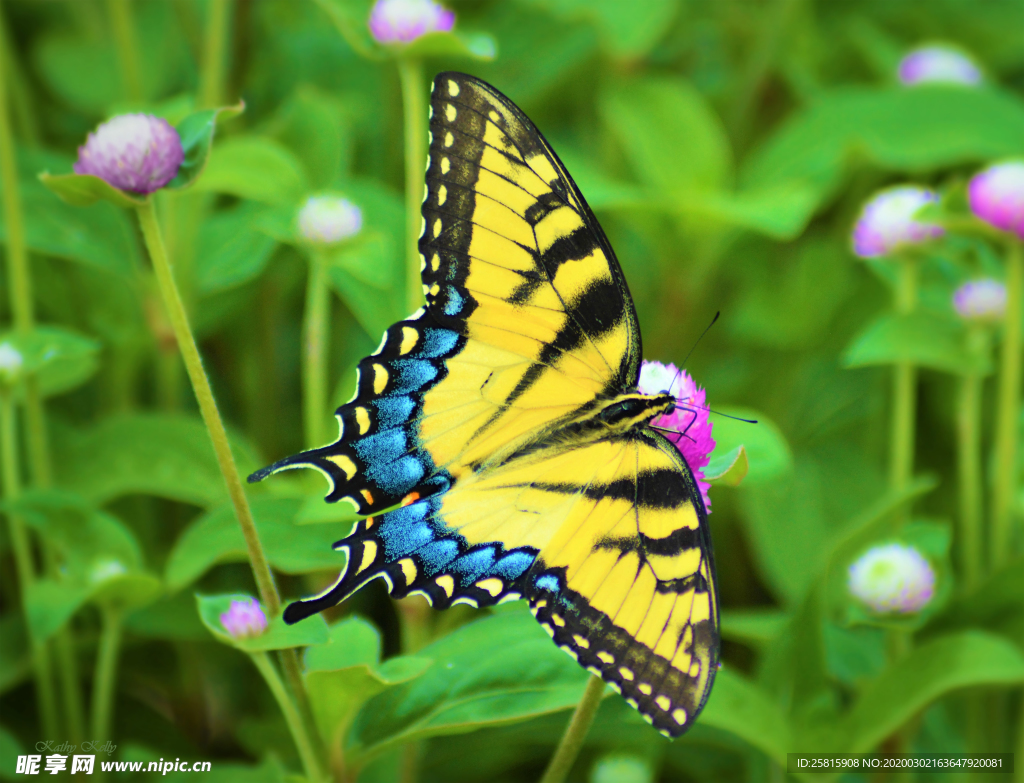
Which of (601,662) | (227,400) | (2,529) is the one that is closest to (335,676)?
(601,662)

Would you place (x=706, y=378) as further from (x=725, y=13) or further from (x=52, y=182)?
(x=52, y=182)

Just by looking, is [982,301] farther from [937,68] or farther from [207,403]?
[207,403]

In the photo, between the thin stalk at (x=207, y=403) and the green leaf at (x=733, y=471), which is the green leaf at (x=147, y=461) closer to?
the thin stalk at (x=207, y=403)

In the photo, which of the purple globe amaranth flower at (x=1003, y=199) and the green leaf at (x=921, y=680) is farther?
the purple globe amaranth flower at (x=1003, y=199)

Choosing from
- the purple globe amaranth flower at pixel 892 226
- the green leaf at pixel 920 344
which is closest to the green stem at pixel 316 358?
the green leaf at pixel 920 344

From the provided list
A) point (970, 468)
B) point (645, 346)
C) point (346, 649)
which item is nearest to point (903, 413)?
point (970, 468)

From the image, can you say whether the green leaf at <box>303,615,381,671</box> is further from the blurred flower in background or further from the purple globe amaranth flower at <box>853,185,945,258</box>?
the purple globe amaranth flower at <box>853,185,945,258</box>
